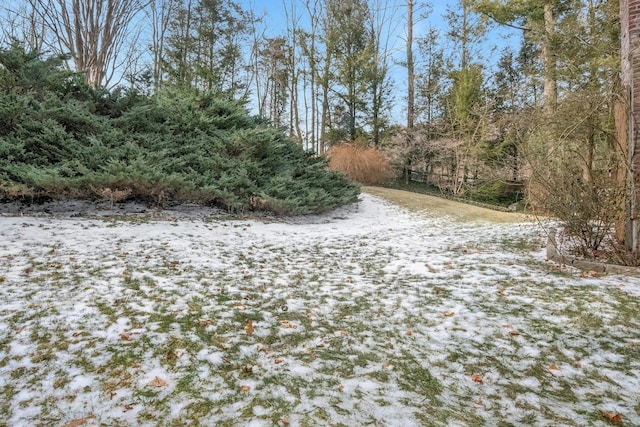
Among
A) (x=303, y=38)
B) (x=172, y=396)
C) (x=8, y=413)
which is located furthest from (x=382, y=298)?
(x=303, y=38)

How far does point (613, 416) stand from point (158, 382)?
244 cm

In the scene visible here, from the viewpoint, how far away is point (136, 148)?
6.95 metres

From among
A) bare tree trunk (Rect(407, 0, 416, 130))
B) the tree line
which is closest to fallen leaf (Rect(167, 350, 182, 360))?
the tree line

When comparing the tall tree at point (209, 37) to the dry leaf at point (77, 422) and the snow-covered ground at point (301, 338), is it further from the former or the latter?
the dry leaf at point (77, 422)

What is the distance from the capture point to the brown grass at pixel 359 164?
1516 centimetres

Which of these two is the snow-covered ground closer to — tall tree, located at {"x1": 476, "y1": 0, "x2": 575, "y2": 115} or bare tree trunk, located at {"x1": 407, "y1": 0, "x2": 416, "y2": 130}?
tall tree, located at {"x1": 476, "y1": 0, "x2": 575, "y2": 115}

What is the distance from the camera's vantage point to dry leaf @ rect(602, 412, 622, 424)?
1.76 m

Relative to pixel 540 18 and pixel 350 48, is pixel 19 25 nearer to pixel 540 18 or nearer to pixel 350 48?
pixel 350 48

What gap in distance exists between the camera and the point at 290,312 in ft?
10.2

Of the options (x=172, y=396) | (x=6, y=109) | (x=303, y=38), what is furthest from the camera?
(x=303, y=38)

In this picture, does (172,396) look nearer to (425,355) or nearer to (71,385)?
(71,385)

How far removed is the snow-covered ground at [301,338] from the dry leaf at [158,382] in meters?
0.01

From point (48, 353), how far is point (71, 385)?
471 mm

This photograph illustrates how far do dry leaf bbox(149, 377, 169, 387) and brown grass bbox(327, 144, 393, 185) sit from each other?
520 inches
